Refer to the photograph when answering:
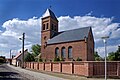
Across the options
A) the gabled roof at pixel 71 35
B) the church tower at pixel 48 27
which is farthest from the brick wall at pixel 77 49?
the church tower at pixel 48 27

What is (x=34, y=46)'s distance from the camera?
109 meters

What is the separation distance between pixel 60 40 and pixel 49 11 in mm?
13236

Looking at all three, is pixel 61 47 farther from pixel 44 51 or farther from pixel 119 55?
pixel 119 55

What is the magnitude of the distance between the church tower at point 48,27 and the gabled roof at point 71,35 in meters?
2.44

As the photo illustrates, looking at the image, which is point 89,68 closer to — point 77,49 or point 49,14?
point 77,49

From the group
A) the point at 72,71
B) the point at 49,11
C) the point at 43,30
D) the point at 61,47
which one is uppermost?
the point at 49,11

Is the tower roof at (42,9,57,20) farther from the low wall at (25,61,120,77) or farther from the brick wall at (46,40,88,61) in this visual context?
the low wall at (25,61,120,77)

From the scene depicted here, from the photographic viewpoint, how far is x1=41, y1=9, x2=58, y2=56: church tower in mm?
65688

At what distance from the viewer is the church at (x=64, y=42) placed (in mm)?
52906

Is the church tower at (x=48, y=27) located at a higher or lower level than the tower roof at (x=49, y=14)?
lower

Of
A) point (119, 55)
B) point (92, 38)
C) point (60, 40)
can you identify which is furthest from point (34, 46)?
point (119, 55)

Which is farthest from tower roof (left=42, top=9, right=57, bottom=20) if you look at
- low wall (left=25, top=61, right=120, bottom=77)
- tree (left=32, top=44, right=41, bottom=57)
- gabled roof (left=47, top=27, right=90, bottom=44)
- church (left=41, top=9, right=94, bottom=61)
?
tree (left=32, top=44, right=41, bottom=57)

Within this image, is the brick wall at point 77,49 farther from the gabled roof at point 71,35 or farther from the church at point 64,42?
the gabled roof at point 71,35

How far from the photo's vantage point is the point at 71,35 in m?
58.7
